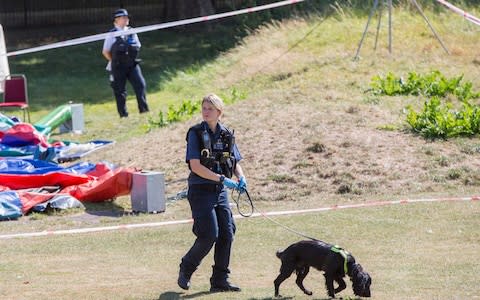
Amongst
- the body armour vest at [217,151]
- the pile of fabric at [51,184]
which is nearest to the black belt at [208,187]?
the body armour vest at [217,151]

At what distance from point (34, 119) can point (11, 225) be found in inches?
365

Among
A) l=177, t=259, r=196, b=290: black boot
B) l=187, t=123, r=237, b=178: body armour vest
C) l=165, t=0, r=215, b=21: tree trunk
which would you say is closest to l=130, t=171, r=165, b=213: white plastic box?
l=177, t=259, r=196, b=290: black boot

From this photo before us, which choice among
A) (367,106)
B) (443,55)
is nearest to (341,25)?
(443,55)

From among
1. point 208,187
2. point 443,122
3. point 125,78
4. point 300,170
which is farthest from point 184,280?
point 125,78

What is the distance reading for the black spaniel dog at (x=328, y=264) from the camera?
7090 millimetres

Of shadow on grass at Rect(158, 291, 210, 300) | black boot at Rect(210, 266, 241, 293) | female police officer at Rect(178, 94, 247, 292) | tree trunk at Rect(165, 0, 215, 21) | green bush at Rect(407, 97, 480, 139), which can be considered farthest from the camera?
tree trunk at Rect(165, 0, 215, 21)

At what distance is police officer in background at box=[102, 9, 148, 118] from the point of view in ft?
59.1

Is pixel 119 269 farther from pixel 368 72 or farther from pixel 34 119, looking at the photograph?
pixel 34 119

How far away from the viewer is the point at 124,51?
59.2ft

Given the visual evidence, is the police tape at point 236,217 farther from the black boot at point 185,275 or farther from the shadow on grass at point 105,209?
the black boot at point 185,275

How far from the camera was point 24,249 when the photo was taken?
9766 mm

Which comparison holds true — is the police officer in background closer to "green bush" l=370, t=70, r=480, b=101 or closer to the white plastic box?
"green bush" l=370, t=70, r=480, b=101

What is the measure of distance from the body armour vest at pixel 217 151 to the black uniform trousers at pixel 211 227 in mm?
147

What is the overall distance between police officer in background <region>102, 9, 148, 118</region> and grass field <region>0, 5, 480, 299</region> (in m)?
0.60
